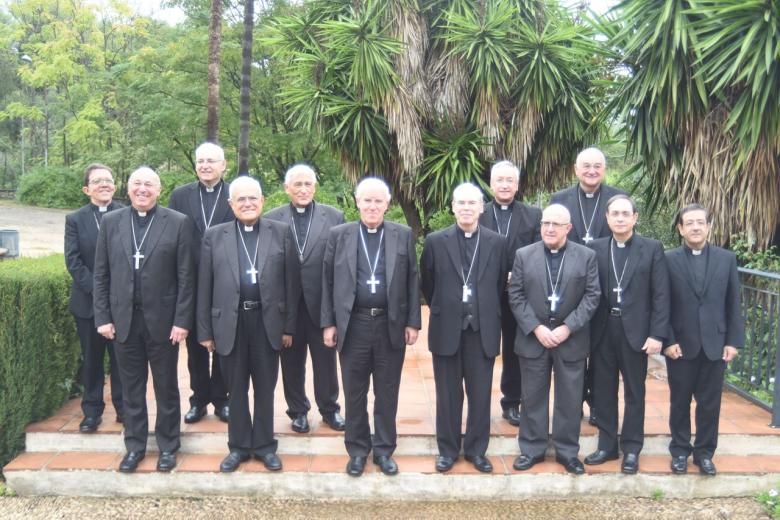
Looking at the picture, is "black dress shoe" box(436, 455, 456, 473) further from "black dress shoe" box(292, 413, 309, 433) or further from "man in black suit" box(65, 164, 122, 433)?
"man in black suit" box(65, 164, 122, 433)

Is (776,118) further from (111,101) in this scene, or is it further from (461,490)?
(111,101)

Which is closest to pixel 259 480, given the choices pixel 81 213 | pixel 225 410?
pixel 225 410

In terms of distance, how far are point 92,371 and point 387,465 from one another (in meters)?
2.28

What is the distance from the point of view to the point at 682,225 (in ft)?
14.9

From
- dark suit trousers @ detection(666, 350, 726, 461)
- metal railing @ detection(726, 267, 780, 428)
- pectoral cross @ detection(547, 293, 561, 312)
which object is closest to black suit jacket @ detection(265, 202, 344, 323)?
pectoral cross @ detection(547, 293, 561, 312)

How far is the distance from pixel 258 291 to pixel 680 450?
120 inches

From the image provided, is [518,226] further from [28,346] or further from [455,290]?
[28,346]

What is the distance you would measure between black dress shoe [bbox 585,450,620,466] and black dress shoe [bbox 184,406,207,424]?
2823 millimetres

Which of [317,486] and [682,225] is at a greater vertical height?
[682,225]

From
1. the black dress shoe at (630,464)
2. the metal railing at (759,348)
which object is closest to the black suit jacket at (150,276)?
the black dress shoe at (630,464)

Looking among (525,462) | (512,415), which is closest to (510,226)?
(512,415)

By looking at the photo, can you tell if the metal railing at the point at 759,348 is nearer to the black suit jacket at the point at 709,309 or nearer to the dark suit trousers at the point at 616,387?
the black suit jacket at the point at 709,309

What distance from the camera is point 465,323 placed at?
4.43 m

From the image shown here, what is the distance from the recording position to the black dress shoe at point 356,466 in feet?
14.5
